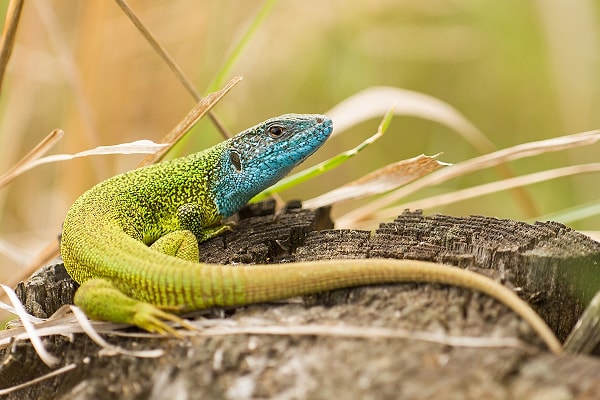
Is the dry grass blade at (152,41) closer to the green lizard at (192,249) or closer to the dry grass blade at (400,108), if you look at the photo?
the green lizard at (192,249)

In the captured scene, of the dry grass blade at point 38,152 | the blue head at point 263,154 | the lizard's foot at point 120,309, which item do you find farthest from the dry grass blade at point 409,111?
the lizard's foot at point 120,309

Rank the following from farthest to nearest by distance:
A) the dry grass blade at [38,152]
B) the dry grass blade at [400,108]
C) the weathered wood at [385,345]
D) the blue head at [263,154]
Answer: the dry grass blade at [400,108] → the blue head at [263,154] → the dry grass blade at [38,152] → the weathered wood at [385,345]

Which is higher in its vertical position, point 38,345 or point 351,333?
point 38,345

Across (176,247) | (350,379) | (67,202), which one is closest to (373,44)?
(67,202)

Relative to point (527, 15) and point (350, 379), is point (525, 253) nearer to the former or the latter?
point (350, 379)

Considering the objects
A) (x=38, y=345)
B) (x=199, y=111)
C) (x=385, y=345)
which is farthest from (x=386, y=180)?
(x=38, y=345)

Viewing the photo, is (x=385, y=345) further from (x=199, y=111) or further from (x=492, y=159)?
(x=492, y=159)

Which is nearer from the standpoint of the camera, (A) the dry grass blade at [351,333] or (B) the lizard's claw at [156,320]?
(A) the dry grass blade at [351,333]

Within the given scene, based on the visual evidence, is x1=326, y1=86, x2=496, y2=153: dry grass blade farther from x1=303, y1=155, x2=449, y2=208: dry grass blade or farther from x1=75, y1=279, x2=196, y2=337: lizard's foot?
x1=75, y1=279, x2=196, y2=337: lizard's foot
